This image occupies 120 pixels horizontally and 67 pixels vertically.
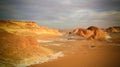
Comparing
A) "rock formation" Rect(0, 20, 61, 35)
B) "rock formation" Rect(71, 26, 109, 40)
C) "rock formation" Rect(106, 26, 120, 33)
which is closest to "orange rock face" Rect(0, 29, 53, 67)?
"rock formation" Rect(0, 20, 61, 35)

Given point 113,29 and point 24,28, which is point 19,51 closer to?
point 24,28

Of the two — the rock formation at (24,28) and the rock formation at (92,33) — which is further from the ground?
the rock formation at (24,28)

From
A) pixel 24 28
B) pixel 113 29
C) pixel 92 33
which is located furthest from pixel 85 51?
pixel 24 28

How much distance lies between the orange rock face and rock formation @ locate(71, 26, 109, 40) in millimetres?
564

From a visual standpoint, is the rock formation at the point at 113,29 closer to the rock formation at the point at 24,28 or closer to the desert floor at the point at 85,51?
the desert floor at the point at 85,51

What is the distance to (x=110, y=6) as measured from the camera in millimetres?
3506

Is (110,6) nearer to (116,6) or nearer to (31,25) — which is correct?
(116,6)

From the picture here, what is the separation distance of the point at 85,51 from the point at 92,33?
319 millimetres

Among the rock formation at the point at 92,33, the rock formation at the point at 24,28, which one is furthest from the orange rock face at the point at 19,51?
the rock formation at the point at 92,33

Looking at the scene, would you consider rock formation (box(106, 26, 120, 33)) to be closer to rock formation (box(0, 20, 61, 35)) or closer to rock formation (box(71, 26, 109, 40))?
rock formation (box(71, 26, 109, 40))

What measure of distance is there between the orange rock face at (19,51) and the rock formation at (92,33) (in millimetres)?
564

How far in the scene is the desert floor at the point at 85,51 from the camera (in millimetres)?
3357

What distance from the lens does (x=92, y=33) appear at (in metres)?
3.46

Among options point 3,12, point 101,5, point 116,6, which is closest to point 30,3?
point 3,12
